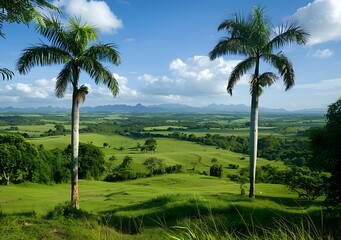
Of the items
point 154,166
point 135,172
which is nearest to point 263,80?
point 135,172

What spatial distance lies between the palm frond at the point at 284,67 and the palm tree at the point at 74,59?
438 inches

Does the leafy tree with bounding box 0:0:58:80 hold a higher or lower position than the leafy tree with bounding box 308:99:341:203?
higher

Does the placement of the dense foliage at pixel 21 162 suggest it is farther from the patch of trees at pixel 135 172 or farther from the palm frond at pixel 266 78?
the palm frond at pixel 266 78

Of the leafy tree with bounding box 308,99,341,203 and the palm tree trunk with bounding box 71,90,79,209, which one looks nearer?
the leafy tree with bounding box 308,99,341,203

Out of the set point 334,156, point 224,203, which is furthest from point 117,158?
point 334,156

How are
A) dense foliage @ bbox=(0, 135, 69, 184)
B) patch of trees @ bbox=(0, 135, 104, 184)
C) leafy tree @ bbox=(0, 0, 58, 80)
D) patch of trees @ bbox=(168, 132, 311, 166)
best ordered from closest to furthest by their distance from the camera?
leafy tree @ bbox=(0, 0, 58, 80) < dense foliage @ bbox=(0, 135, 69, 184) < patch of trees @ bbox=(0, 135, 104, 184) < patch of trees @ bbox=(168, 132, 311, 166)

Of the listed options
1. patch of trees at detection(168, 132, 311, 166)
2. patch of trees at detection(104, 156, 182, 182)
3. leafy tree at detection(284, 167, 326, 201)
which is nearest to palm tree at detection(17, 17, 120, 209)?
leafy tree at detection(284, 167, 326, 201)

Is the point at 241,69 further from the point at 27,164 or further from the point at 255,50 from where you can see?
the point at 27,164

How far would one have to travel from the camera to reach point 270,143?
135m

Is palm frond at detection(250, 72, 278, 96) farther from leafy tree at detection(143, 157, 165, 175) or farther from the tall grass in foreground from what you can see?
leafy tree at detection(143, 157, 165, 175)

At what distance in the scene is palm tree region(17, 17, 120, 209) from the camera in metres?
19.1

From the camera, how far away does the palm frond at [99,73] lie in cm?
1955

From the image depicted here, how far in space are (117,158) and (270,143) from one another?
66.3 meters

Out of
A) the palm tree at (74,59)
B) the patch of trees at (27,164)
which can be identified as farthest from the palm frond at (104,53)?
the patch of trees at (27,164)
